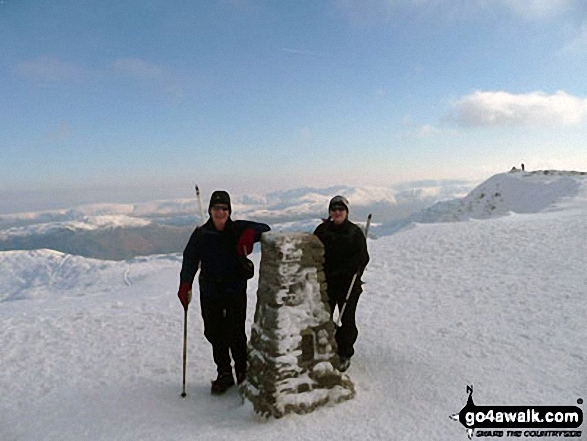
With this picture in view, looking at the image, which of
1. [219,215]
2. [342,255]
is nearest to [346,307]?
[342,255]

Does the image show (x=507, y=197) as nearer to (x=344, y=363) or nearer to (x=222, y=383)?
(x=344, y=363)

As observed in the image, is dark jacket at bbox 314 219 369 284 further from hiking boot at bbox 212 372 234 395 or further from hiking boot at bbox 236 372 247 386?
hiking boot at bbox 212 372 234 395

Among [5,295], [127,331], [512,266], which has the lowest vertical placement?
→ [5,295]

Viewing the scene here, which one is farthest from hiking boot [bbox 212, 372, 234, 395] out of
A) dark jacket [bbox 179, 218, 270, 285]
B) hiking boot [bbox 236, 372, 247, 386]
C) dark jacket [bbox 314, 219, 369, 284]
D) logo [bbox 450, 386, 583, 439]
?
logo [bbox 450, 386, 583, 439]

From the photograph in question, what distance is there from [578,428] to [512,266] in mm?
8258

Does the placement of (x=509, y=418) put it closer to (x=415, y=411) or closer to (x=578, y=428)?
(x=578, y=428)

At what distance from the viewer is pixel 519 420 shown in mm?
5078

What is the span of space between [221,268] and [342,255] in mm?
1795

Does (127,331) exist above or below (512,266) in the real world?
below

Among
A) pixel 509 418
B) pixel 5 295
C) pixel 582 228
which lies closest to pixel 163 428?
pixel 509 418

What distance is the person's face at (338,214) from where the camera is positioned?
5.88 m

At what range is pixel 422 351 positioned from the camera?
23.7 feet

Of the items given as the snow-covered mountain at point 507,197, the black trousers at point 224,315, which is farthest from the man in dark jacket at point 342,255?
the snow-covered mountain at point 507,197

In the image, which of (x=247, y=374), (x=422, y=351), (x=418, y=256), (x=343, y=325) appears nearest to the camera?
(x=247, y=374)
